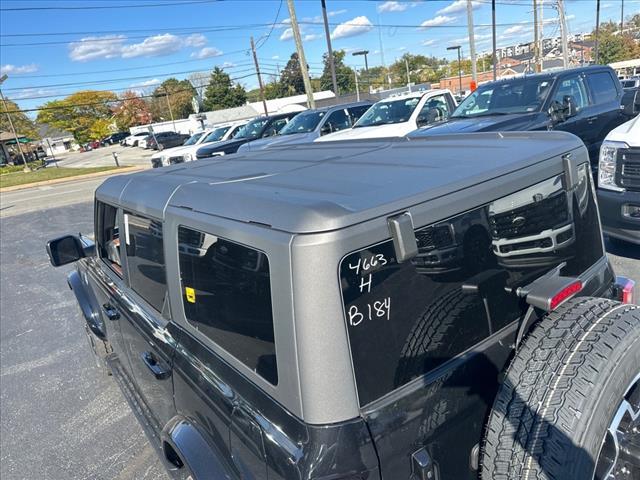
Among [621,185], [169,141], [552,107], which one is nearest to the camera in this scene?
[621,185]

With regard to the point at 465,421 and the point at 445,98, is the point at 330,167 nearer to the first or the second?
the point at 465,421

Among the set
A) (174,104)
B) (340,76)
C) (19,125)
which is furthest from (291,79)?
(19,125)

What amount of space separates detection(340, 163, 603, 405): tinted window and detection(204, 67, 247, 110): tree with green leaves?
8252 cm

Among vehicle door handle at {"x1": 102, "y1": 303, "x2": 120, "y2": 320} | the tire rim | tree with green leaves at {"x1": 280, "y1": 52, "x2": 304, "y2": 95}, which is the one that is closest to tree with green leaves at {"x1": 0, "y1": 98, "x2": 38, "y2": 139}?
tree with green leaves at {"x1": 280, "y1": 52, "x2": 304, "y2": 95}

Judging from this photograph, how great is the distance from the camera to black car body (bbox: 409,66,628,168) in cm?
711

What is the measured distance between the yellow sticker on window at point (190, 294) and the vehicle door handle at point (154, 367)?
42 centimetres

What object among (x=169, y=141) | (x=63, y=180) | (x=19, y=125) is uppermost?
(x=19, y=125)

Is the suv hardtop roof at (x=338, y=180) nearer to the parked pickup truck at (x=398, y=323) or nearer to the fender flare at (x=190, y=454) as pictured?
the parked pickup truck at (x=398, y=323)

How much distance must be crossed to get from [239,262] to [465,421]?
2.97ft

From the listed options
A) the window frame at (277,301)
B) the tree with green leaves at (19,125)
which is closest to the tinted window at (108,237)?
the window frame at (277,301)

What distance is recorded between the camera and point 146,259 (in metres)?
2.27

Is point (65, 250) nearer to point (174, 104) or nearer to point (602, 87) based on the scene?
point (602, 87)

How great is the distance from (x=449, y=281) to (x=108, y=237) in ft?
8.36

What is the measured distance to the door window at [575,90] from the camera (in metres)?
7.53
